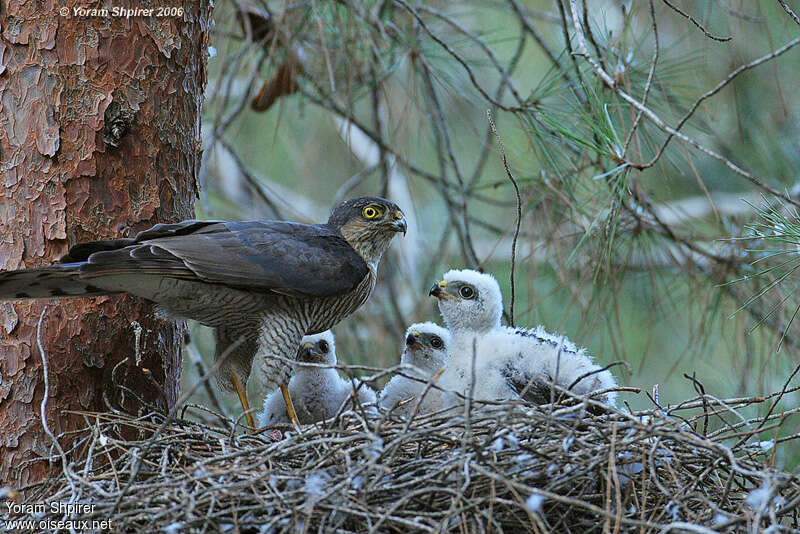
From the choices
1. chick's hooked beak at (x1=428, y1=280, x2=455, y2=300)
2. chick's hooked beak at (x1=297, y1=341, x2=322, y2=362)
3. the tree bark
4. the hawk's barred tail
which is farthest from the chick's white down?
the hawk's barred tail

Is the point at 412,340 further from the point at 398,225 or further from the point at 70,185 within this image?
the point at 70,185

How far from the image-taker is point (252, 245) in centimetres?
333

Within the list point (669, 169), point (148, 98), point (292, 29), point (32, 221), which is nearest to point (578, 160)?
point (669, 169)

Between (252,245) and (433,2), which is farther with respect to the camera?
(433,2)

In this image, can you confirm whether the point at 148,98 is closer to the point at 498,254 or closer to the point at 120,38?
the point at 120,38

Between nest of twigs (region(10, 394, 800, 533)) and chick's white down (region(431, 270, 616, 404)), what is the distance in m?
0.56

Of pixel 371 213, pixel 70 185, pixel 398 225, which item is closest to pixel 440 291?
pixel 398 225

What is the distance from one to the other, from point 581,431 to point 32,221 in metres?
2.10

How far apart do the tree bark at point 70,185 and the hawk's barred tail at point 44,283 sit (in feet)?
0.43

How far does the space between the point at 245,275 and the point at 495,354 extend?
1.07m

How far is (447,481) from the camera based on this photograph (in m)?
2.42

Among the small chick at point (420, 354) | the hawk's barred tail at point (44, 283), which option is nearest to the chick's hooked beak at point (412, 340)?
the small chick at point (420, 354)

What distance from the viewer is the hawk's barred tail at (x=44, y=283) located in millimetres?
2846

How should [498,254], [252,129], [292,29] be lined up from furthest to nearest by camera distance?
[252,129] < [498,254] < [292,29]
